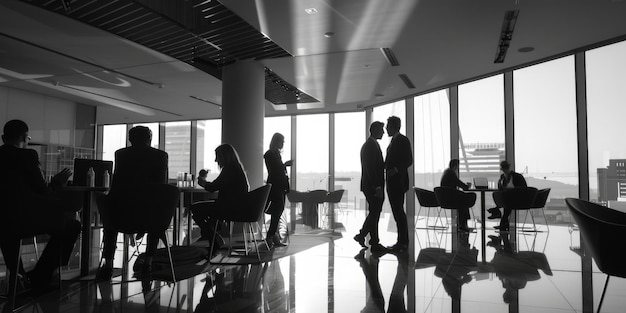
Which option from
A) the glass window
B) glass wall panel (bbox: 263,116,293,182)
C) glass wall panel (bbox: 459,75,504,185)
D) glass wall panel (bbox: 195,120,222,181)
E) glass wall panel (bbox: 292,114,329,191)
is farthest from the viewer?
glass wall panel (bbox: 195,120,222,181)

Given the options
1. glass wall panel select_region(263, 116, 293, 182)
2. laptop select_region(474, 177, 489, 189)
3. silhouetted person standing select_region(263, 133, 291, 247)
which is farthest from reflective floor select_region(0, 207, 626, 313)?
glass wall panel select_region(263, 116, 293, 182)

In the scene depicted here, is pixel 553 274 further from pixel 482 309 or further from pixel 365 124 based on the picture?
pixel 365 124

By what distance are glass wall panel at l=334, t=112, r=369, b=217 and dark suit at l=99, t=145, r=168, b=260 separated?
1015cm

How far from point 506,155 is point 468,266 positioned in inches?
231

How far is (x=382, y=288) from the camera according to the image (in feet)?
11.1

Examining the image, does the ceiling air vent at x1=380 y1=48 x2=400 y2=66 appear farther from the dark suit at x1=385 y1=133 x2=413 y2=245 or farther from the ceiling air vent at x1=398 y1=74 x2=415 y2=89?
the dark suit at x1=385 y1=133 x2=413 y2=245

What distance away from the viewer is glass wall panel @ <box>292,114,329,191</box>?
14016mm

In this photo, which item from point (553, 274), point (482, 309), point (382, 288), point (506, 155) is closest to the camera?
point (482, 309)

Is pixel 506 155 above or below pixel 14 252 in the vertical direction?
above

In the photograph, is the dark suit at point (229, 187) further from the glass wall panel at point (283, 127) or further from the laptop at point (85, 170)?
the glass wall panel at point (283, 127)

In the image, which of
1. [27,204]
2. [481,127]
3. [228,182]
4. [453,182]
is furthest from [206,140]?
[27,204]

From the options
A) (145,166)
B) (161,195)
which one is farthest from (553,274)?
(145,166)

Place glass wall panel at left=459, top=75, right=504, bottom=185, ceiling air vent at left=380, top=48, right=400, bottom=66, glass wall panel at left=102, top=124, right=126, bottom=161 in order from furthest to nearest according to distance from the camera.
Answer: glass wall panel at left=102, top=124, right=126, bottom=161, glass wall panel at left=459, top=75, right=504, bottom=185, ceiling air vent at left=380, top=48, right=400, bottom=66

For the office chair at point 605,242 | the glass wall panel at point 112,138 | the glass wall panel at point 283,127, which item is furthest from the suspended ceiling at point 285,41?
the glass wall panel at point 112,138
